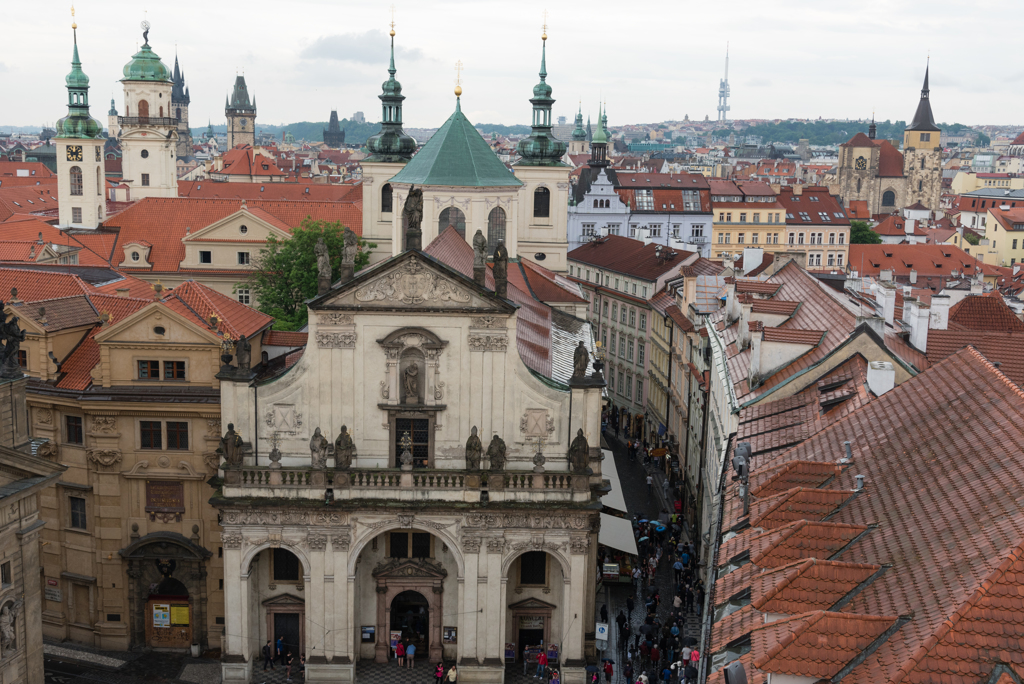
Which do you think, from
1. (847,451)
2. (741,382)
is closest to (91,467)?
(741,382)

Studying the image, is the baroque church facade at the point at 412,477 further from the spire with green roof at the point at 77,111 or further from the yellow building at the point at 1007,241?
the yellow building at the point at 1007,241

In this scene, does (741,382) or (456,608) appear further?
(741,382)

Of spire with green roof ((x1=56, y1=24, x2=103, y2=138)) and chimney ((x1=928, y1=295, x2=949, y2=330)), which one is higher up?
spire with green roof ((x1=56, y1=24, x2=103, y2=138))

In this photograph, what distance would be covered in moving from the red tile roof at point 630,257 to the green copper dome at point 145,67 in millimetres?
45660

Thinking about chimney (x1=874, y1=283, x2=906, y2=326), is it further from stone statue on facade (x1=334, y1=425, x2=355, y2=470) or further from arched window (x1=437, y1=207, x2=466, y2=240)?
arched window (x1=437, y1=207, x2=466, y2=240)

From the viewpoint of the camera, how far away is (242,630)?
39688 millimetres

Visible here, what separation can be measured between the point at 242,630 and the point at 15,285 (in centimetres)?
1876

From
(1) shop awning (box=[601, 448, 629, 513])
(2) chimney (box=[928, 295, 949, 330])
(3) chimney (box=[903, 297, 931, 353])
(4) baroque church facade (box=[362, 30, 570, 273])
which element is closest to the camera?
(3) chimney (box=[903, 297, 931, 353])

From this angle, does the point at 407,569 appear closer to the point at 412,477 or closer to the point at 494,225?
the point at 412,477

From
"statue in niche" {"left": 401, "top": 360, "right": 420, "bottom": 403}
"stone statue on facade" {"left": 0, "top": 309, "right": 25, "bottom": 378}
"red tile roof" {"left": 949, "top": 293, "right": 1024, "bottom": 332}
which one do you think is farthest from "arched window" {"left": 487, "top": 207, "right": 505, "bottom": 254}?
"stone statue on facade" {"left": 0, "top": 309, "right": 25, "bottom": 378}

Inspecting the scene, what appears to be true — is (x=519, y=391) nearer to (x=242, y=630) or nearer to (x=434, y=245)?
(x=242, y=630)

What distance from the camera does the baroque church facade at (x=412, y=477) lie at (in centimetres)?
3919

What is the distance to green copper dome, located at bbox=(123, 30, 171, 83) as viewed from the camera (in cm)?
11388

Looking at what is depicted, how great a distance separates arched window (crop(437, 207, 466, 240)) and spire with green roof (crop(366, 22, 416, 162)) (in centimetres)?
1579
